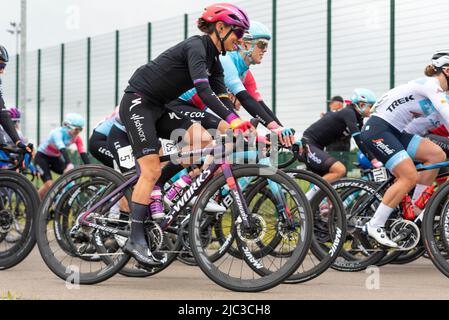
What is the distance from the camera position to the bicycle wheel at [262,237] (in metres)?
5.43

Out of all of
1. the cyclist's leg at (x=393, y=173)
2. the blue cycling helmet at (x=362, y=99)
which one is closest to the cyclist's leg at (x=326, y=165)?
the blue cycling helmet at (x=362, y=99)

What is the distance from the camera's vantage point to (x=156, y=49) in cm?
1709

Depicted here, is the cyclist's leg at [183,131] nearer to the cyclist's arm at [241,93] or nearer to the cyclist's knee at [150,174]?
the cyclist's knee at [150,174]

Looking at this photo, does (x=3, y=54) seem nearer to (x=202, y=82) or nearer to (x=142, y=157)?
(x=142, y=157)

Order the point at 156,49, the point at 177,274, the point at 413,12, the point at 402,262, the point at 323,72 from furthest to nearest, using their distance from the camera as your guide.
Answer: the point at 156,49, the point at 323,72, the point at 413,12, the point at 402,262, the point at 177,274

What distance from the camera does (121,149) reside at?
749 cm

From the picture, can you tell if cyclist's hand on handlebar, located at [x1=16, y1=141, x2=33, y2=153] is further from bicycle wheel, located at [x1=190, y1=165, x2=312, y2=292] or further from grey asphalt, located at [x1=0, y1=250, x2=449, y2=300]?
bicycle wheel, located at [x1=190, y1=165, x2=312, y2=292]

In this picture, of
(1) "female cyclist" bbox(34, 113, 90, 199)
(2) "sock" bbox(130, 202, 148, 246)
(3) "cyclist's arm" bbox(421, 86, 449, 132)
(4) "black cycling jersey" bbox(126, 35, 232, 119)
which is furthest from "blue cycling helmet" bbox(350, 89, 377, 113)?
(1) "female cyclist" bbox(34, 113, 90, 199)

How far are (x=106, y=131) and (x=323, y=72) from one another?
5.23 metres

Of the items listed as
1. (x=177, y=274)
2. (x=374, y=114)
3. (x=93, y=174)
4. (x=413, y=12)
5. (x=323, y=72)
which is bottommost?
(x=177, y=274)

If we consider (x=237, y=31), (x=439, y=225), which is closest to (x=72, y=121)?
(x=237, y=31)

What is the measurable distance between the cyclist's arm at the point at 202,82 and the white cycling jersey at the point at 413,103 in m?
1.98
